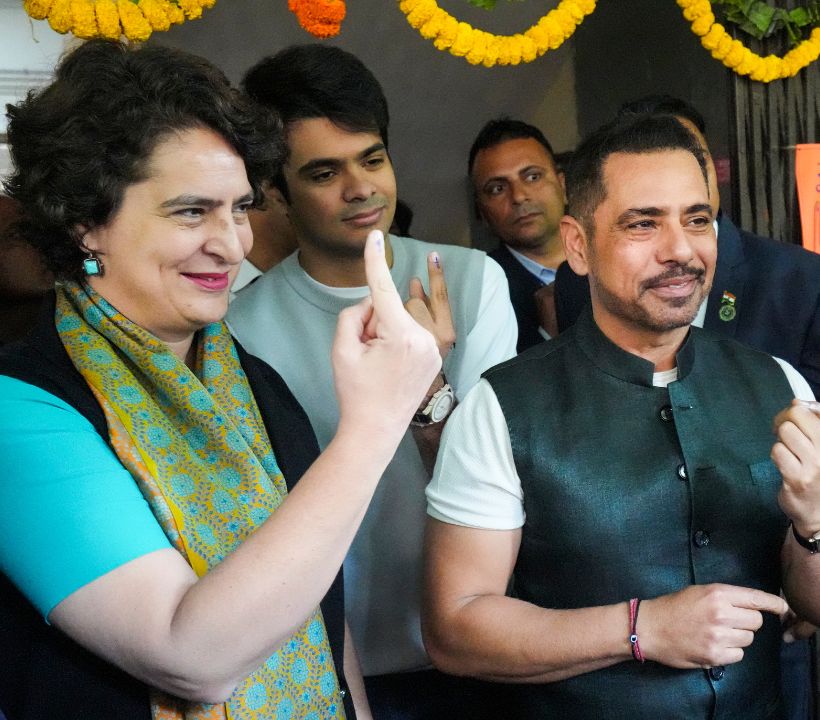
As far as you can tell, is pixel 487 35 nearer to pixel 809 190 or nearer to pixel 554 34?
pixel 554 34

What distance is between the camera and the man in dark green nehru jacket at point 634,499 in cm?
138

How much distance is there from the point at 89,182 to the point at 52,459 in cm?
36

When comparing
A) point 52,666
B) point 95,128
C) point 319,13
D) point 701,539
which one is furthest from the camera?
point 319,13

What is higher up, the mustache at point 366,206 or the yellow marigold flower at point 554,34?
the yellow marigold flower at point 554,34

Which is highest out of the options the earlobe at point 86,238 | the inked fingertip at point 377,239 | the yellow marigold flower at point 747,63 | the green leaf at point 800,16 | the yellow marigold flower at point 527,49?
the green leaf at point 800,16

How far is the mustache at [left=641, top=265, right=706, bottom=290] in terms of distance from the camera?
1.57 metres

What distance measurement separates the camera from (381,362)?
993 millimetres

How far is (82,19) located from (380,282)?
1.14 metres

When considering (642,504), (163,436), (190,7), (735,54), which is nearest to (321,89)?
(190,7)

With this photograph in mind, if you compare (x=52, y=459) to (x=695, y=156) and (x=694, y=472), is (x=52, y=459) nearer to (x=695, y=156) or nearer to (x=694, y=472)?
(x=694, y=472)

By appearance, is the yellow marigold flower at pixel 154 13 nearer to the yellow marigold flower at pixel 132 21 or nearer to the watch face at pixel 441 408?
the yellow marigold flower at pixel 132 21

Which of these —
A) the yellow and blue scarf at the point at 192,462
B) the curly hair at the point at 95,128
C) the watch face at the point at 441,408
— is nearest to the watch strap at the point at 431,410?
the watch face at the point at 441,408

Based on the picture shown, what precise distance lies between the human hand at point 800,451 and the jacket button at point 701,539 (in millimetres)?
178

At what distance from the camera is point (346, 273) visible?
188cm
